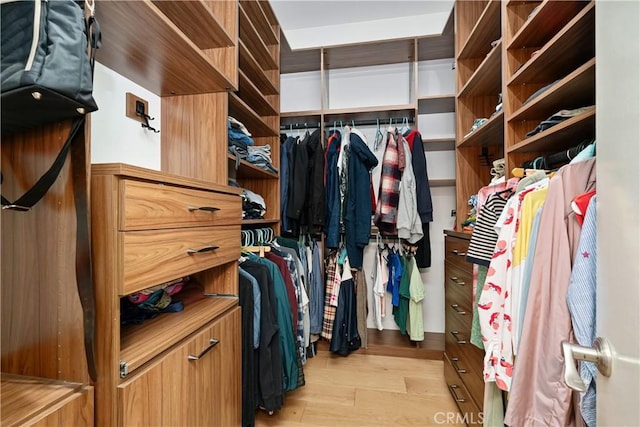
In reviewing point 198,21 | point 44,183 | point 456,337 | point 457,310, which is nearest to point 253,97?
point 198,21

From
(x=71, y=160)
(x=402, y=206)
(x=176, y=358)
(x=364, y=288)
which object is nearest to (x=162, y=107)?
(x=71, y=160)

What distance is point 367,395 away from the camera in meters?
1.71

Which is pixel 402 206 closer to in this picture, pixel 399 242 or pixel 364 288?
pixel 399 242

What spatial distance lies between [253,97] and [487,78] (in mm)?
1425

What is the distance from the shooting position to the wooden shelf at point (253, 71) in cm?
152

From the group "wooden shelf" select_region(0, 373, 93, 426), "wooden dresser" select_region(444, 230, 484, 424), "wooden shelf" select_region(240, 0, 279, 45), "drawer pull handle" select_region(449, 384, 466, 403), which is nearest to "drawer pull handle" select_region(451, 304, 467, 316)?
"wooden dresser" select_region(444, 230, 484, 424)

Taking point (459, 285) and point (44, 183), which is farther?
point (459, 285)

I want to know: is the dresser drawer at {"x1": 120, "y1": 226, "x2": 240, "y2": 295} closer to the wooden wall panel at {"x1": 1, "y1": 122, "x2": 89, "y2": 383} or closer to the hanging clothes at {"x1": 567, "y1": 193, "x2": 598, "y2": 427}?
the wooden wall panel at {"x1": 1, "y1": 122, "x2": 89, "y2": 383}

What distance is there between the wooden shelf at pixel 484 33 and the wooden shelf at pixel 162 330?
1929 mm

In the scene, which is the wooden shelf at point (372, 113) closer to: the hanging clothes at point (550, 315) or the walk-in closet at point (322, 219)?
the walk-in closet at point (322, 219)

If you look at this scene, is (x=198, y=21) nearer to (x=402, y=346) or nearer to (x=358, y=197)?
(x=358, y=197)

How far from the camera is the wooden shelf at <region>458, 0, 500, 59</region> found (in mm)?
1430

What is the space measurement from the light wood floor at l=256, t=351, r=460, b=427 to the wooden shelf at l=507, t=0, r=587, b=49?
1.92 m

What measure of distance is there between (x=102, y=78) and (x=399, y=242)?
6.78ft
